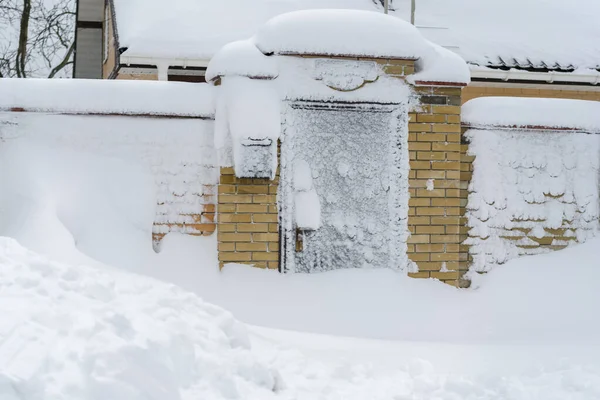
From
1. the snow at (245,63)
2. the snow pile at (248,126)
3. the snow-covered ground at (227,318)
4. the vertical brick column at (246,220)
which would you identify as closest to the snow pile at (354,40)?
the snow at (245,63)

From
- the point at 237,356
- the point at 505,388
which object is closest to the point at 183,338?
the point at 237,356

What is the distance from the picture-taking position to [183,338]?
3.92 m

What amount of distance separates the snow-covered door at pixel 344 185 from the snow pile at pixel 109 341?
4.92 ft

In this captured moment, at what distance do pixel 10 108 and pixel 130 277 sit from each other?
181cm

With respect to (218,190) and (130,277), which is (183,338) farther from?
(218,190)

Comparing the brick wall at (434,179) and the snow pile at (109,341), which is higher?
the brick wall at (434,179)

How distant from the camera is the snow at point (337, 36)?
5.90 m

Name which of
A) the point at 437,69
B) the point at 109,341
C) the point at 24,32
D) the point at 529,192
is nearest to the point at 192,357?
the point at 109,341

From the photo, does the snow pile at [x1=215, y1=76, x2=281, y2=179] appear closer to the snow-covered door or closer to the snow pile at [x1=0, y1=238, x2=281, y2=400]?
the snow-covered door

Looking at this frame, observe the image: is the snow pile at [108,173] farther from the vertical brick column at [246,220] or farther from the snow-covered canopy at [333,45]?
the snow-covered canopy at [333,45]

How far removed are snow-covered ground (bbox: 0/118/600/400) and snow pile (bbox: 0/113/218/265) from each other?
2 centimetres

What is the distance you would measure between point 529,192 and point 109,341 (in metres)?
4.28

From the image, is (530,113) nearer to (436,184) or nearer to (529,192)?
(529,192)

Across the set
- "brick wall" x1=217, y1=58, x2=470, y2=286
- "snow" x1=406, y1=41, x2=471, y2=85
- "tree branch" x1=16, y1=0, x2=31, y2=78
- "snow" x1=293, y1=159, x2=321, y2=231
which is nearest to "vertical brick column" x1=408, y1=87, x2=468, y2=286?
"brick wall" x1=217, y1=58, x2=470, y2=286
